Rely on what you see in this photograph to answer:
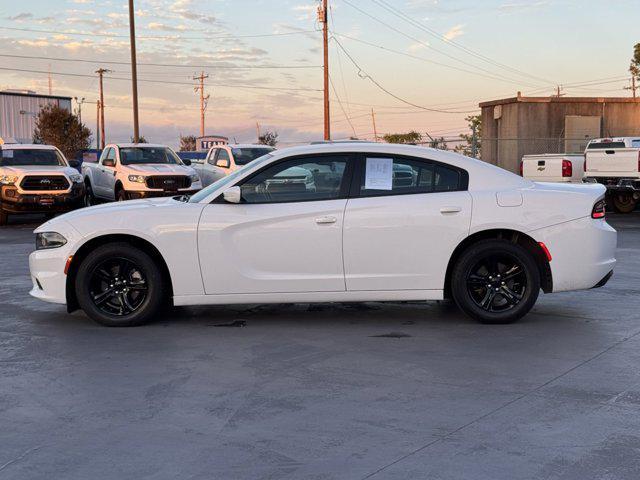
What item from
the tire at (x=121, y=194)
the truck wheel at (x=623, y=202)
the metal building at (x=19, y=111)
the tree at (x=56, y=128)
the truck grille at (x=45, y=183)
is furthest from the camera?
the tree at (x=56, y=128)

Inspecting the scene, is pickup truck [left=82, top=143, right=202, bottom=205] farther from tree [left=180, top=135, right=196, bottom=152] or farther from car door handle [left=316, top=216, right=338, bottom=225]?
tree [left=180, top=135, right=196, bottom=152]

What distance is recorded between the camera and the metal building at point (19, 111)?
230ft

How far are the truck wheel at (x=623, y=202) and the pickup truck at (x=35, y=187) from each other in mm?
13516

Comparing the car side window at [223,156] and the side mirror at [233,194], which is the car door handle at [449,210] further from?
the car side window at [223,156]

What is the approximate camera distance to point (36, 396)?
209 inches

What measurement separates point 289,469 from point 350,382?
1608mm

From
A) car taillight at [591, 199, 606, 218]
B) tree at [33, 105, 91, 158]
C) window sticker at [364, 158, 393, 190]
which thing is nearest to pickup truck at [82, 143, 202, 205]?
window sticker at [364, 158, 393, 190]

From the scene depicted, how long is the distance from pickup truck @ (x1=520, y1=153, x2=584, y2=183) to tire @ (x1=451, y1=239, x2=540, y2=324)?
14.7 meters

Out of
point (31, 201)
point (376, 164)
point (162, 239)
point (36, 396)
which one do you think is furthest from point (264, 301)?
point (31, 201)

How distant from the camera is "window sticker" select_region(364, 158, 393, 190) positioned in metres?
7.43

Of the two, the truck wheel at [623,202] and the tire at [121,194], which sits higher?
the tire at [121,194]

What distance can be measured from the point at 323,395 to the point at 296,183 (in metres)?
2.64

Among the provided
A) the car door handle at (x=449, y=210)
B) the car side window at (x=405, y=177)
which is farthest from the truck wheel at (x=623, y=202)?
the car door handle at (x=449, y=210)

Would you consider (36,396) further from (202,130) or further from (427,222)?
(202,130)
